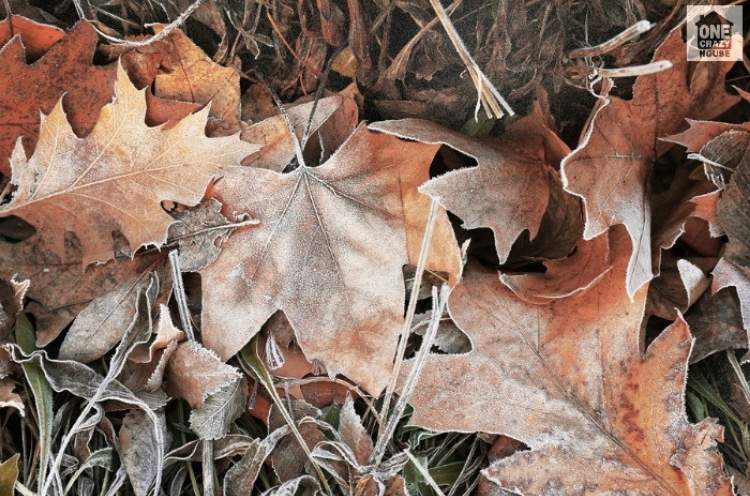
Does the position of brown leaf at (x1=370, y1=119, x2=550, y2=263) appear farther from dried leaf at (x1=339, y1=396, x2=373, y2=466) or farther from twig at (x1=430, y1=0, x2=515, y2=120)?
dried leaf at (x1=339, y1=396, x2=373, y2=466)

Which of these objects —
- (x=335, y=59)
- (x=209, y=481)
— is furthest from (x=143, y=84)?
(x=209, y=481)

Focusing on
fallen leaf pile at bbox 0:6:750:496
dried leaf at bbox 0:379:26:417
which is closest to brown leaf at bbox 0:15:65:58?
fallen leaf pile at bbox 0:6:750:496

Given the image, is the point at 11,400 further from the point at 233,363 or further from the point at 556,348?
the point at 556,348

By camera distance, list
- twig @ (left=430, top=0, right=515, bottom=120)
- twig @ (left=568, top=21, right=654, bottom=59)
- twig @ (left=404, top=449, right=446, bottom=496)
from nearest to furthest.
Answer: twig @ (left=568, top=21, right=654, bottom=59)
twig @ (left=430, top=0, right=515, bottom=120)
twig @ (left=404, top=449, right=446, bottom=496)

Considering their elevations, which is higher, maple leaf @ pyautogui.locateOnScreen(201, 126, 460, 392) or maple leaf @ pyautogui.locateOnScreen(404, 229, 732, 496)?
maple leaf @ pyautogui.locateOnScreen(201, 126, 460, 392)

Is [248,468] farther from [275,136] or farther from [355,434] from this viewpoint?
[275,136]

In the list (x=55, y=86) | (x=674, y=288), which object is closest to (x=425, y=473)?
(x=674, y=288)

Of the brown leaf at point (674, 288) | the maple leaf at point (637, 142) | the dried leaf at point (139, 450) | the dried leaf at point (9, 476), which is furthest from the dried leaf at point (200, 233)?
the brown leaf at point (674, 288)

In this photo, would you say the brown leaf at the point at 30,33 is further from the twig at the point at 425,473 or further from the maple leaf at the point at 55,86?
the twig at the point at 425,473
